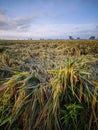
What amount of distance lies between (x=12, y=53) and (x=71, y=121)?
245 cm

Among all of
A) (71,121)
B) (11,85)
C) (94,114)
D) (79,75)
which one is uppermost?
(79,75)

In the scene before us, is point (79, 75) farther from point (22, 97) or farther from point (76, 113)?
point (22, 97)

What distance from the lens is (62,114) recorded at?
158 cm

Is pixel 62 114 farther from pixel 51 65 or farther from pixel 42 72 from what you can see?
pixel 51 65

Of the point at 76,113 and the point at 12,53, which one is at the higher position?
the point at 12,53

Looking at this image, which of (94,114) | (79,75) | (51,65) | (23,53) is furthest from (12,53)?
(94,114)

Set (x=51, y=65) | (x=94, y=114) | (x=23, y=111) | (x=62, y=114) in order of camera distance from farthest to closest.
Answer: (x=51, y=65), (x=23, y=111), (x=62, y=114), (x=94, y=114)

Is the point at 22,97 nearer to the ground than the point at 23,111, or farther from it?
farther from it

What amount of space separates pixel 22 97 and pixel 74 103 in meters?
0.61

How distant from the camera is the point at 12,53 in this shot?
11.6 ft

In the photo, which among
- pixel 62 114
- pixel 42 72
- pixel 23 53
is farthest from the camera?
pixel 23 53

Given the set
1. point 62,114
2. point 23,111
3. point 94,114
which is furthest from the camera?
point 23,111

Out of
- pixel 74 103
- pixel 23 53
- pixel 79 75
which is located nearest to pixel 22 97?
pixel 74 103

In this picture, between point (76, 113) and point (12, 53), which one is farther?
point (12, 53)
